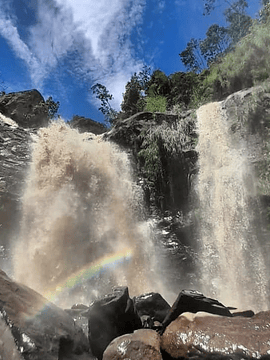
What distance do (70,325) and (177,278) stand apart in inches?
274

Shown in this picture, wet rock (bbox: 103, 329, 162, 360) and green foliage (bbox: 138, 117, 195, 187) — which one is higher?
green foliage (bbox: 138, 117, 195, 187)

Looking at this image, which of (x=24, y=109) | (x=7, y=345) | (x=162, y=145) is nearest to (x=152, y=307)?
(x=7, y=345)


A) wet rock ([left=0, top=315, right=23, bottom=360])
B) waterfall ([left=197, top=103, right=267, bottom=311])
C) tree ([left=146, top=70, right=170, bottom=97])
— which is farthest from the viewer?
tree ([left=146, top=70, right=170, bottom=97])

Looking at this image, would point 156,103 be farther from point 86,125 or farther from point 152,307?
point 152,307

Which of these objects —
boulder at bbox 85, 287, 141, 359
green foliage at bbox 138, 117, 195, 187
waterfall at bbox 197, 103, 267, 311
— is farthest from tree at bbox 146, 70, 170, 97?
boulder at bbox 85, 287, 141, 359

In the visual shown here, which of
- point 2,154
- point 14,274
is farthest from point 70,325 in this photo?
point 2,154

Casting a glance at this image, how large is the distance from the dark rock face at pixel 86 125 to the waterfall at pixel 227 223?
961 inches

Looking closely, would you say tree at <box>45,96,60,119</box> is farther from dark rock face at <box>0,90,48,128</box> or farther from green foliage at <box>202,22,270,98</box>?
green foliage at <box>202,22,270,98</box>

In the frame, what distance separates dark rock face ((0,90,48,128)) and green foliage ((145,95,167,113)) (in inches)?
589

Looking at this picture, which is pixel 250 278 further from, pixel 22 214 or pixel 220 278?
pixel 22 214

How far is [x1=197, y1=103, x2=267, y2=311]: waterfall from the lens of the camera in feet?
30.0

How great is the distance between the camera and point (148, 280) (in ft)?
36.9

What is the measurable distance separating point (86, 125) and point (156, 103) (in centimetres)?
1474

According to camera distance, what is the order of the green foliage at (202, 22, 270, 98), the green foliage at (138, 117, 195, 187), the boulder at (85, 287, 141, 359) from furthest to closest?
the green foliage at (202, 22, 270, 98) → the green foliage at (138, 117, 195, 187) → the boulder at (85, 287, 141, 359)
